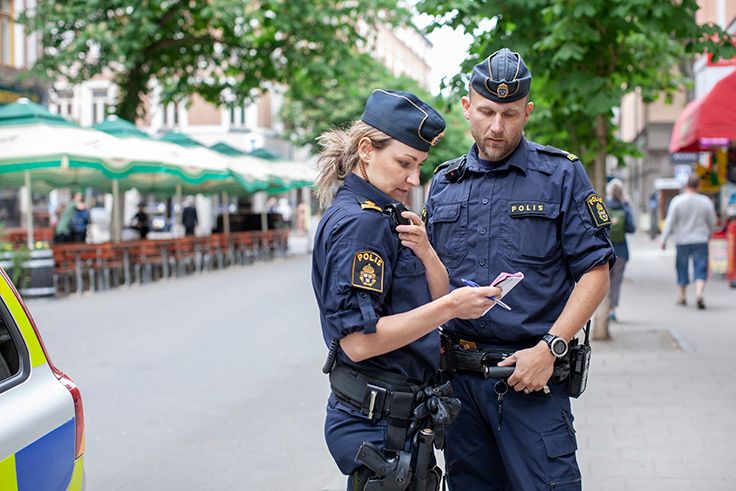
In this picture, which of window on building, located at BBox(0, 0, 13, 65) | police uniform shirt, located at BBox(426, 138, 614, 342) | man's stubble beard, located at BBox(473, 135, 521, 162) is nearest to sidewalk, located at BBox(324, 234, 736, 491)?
police uniform shirt, located at BBox(426, 138, 614, 342)

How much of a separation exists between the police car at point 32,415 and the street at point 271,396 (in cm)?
253

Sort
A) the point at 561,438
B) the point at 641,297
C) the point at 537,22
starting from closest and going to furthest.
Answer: the point at 561,438, the point at 537,22, the point at 641,297

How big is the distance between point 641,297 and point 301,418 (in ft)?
30.1

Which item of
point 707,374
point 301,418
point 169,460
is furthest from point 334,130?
point 707,374

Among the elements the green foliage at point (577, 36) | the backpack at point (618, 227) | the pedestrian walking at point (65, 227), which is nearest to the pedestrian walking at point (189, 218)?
the pedestrian walking at point (65, 227)

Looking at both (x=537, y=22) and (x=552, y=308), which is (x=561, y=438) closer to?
(x=552, y=308)

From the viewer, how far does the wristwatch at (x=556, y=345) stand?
2935mm

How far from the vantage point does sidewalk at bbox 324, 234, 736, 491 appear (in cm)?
539

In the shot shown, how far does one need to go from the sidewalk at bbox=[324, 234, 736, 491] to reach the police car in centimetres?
255

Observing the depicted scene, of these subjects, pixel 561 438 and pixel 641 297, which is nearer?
pixel 561 438

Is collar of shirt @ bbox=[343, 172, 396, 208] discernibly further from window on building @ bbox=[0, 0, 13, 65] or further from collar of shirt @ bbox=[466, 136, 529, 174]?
window on building @ bbox=[0, 0, 13, 65]

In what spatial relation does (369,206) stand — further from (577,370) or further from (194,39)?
(194,39)

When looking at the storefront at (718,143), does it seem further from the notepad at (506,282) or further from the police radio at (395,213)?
the police radio at (395,213)

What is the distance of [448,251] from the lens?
10.8 ft
